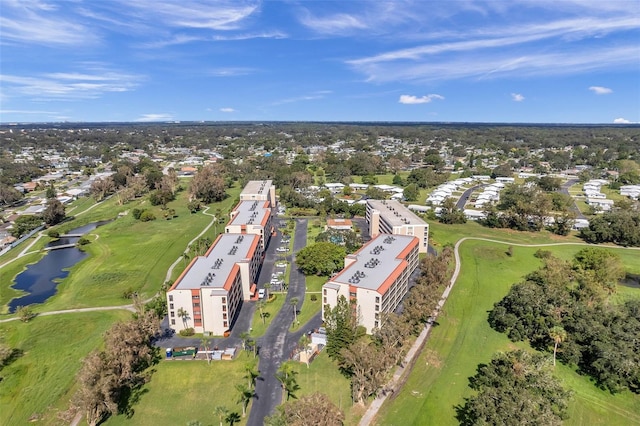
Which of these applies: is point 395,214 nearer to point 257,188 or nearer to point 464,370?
point 257,188

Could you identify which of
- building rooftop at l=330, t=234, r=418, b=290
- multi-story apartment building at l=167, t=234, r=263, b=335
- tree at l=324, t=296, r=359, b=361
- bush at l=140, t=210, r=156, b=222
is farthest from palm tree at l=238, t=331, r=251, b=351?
bush at l=140, t=210, r=156, b=222

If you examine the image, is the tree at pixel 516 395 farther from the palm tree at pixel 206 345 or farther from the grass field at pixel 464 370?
the palm tree at pixel 206 345

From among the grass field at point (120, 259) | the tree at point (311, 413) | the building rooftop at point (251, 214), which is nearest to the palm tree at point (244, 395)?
the tree at point (311, 413)

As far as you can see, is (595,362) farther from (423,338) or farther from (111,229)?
(111,229)

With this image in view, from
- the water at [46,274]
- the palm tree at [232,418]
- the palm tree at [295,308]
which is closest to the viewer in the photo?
the palm tree at [232,418]

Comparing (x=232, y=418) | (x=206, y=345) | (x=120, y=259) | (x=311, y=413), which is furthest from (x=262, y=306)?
(x=120, y=259)
